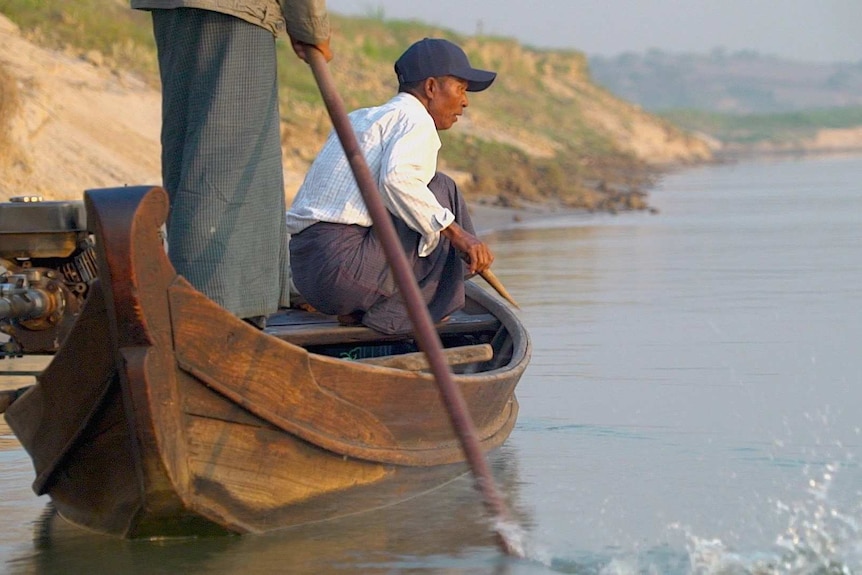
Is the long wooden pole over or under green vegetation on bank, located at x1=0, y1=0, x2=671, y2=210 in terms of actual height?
over

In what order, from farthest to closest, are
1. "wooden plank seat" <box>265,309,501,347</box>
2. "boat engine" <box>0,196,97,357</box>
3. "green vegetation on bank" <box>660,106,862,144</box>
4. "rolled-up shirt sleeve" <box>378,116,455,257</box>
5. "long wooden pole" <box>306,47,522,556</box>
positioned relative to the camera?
"green vegetation on bank" <box>660,106,862,144</box> < "wooden plank seat" <box>265,309,501,347</box> < "rolled-up shirt sleeve" <box>378,116,455,257</box> < "boat engine" <box>0,196,97,357</box> < "long wooden pole" <box>306,47,522,556</box>

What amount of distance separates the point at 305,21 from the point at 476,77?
4.41 ft

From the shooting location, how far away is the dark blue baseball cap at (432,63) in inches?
223

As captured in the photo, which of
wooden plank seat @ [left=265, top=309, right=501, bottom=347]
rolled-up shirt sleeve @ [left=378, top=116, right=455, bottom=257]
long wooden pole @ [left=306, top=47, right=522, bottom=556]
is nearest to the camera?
long wooden pole @ [left=306, top=47, right=522, bottom=556]

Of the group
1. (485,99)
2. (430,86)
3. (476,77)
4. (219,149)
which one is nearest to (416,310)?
(219,149)

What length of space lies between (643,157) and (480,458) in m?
56.4

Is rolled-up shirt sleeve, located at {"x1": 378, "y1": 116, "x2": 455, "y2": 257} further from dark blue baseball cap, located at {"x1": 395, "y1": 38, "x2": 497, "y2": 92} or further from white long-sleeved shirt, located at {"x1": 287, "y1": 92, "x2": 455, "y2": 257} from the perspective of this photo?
dark blue baseball cap, located at {"x1": 395, "y1": 38, "x2": 497, "y2": 92}

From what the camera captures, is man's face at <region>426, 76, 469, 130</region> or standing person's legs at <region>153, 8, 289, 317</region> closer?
standing person's legs at <region>153, 8, 289, 317</region>

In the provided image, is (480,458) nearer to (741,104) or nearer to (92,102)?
(92,102)

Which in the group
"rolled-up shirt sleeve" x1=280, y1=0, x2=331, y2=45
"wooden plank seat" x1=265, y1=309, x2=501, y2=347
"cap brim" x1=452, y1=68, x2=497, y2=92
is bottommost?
"wooden plank seat" x1=265, y1=309, x2=501, y2=347

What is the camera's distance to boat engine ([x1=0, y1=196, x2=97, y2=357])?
16.3ft

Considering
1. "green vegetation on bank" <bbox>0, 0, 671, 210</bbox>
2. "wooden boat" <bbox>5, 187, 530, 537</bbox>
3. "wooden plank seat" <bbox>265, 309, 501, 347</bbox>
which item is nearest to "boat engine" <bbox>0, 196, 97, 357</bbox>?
"wooden boat" <bbox>5, 187, 530, 537</bbox>

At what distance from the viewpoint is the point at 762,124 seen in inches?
3999

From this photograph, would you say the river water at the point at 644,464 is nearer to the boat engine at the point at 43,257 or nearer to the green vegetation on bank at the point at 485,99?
the boat engine at the point at 43,257
